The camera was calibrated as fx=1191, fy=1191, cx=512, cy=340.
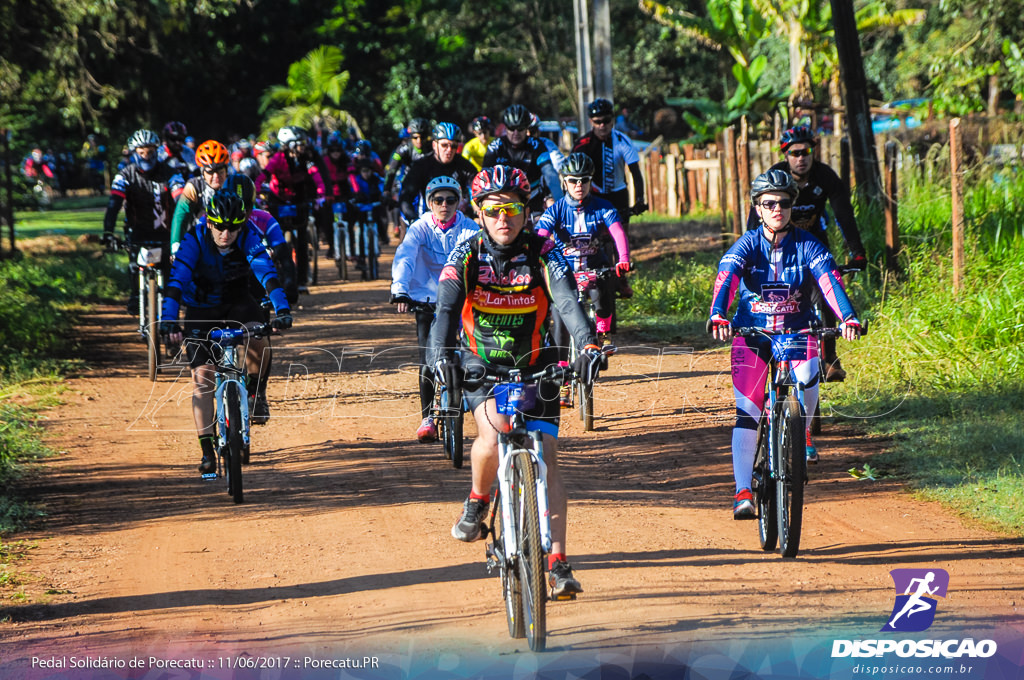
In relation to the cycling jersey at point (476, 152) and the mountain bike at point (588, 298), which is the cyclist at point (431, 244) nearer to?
the mountain bike at point (588, 298)

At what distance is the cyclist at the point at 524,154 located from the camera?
1149 cm

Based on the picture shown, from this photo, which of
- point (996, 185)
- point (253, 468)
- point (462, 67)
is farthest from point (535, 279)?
point (462, 67)

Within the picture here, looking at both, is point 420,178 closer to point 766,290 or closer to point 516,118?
point 516,118

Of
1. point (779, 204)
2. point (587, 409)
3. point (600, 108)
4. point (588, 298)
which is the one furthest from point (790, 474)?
point (600, 108)

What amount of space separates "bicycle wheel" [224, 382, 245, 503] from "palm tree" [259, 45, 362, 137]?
29662 millimetres

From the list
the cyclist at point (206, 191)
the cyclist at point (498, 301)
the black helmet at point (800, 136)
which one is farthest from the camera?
the cyclist at point (206, 191)

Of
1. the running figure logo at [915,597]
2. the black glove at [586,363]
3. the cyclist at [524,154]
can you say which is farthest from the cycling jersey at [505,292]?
the cyclist at [524,154]

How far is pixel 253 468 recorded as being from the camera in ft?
30.3

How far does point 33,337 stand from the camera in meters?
14.3

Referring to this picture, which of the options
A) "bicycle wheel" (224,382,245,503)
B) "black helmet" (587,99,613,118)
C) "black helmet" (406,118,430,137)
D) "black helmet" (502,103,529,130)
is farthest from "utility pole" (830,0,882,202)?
"bicycle wheel" (224,382,245,503)

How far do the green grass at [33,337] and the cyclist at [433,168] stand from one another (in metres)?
3.89

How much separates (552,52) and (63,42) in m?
28.0

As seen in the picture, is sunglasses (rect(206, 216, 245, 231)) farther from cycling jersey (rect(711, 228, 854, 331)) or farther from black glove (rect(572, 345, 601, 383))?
black glove (rect(572, 345, 601, 383))

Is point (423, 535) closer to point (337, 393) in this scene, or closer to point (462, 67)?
point (337, 393)
